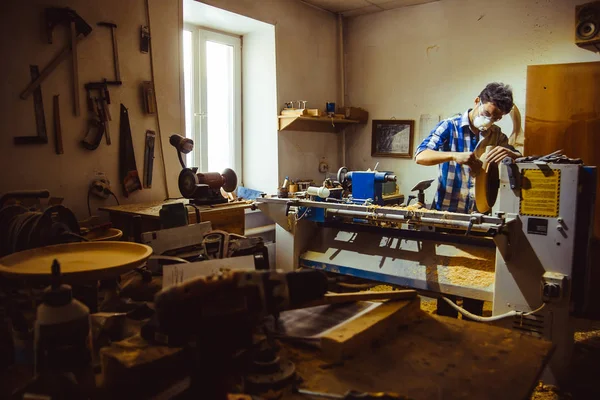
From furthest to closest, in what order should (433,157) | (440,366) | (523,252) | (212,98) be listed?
(212,98), (433,157), (523,252), (440,366)

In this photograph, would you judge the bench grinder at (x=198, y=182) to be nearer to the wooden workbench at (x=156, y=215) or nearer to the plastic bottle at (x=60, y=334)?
the wooden workbench at (x=156, y=215)

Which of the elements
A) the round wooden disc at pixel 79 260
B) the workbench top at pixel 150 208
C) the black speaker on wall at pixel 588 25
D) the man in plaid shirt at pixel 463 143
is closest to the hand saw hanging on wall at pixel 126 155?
the workbench top at pixel 150 208

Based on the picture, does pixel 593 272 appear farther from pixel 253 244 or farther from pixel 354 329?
pixel 354 329

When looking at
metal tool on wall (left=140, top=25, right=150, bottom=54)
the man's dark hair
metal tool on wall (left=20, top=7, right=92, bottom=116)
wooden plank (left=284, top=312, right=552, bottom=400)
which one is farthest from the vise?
metal tool on wall (left=20, top=7, right=92, bottom=116)

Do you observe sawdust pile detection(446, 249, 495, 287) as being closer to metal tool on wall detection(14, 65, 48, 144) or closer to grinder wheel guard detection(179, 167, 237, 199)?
grinder wheel guard detection(179, 167, 237, 199)

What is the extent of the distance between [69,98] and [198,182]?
94 centimetres

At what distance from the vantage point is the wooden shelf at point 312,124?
166 inches

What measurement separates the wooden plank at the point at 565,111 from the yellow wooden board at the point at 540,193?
183 centimetres

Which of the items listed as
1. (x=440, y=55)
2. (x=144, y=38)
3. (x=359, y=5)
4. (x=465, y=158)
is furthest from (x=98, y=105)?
(x=440, y=55)

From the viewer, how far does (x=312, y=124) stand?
15.3 feet

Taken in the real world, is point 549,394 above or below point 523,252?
below

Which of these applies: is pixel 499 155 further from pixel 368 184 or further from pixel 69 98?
pixel 69 98

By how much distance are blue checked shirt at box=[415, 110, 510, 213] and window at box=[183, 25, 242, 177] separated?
80.0 inches

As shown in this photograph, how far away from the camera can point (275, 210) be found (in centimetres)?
282
